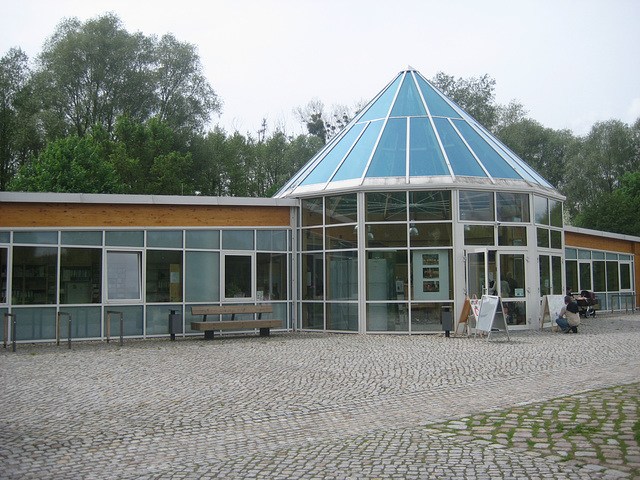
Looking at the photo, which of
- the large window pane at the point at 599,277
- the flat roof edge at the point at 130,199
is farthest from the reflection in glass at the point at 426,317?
the large window pane at the point at 599,277

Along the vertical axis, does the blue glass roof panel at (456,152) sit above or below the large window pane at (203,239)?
above

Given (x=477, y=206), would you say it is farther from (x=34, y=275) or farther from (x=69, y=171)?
(x=69, y=171)

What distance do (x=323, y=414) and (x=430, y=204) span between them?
35.5 ft

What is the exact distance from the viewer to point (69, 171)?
1308 inches

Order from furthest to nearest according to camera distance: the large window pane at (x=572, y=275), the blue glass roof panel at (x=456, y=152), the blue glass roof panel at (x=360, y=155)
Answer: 1. the large window pane at (x=572, y=275)
2. the blue glass roof panel at (x=360, y=155)
3. the blue glass roof panel at (x=456, y=152)

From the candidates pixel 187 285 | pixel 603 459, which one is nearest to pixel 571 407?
pixel 603 459

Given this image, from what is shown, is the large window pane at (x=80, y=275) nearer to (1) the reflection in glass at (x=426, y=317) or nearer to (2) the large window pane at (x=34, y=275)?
(2) the large window pane at (x=34, y=275)

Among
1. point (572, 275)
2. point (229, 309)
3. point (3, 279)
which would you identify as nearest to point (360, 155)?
point (229, 309)

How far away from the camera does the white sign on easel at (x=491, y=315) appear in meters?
15.4

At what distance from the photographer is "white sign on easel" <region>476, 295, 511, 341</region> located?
15.4 m

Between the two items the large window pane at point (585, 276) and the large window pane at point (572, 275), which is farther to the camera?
the large window pane at point (585, 276)

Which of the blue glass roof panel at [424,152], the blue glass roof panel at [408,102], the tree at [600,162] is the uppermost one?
the tree at [600,162]

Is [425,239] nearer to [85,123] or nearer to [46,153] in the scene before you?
[46,153]

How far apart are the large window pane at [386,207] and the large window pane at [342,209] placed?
0.42 m
